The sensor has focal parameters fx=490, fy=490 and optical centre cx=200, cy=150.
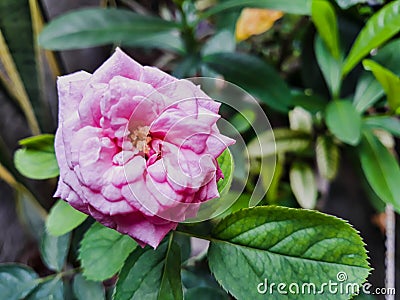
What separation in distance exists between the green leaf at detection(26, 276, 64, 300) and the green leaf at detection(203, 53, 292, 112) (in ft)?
0.94

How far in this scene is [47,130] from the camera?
668 millimetres

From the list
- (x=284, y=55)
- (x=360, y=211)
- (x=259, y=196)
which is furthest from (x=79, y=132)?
(x=360, y=211)

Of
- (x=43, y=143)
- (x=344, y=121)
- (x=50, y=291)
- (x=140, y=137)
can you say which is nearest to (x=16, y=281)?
(x=50, y=291)

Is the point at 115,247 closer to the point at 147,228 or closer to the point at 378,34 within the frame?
the point at 147,228

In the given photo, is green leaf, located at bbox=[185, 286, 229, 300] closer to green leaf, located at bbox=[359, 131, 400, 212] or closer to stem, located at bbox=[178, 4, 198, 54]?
green leaf, located at bbox=[359, 131, 400, 212]

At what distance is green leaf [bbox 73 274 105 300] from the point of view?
1.50 feet

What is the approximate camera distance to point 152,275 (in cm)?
37

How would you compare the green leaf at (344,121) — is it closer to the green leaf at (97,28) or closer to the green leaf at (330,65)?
the green leaf at (330,65)

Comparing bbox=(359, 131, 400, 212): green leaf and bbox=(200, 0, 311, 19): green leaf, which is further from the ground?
bbox=(200, 0, 311, 19): green leaf

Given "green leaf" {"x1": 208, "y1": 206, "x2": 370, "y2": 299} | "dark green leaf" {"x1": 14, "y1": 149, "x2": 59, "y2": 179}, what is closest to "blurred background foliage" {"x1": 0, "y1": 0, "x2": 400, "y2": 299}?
"dark green leaf" {"x1": 14, "y1": 149, "x2": 59, "y2": 179}

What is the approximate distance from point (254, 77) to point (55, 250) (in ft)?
0.96

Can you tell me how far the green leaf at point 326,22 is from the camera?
19.8 inches

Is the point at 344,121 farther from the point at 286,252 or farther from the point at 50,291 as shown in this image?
the point at 50,291
